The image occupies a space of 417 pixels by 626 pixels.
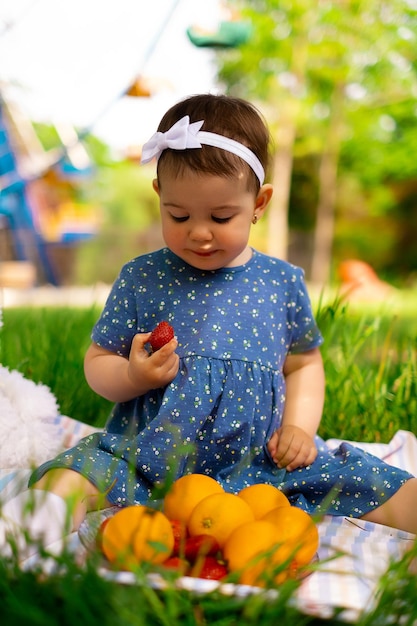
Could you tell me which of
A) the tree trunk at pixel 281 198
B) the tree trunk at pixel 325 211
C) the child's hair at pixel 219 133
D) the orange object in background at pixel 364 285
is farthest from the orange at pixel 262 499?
the tree trunk at pixel 325 211

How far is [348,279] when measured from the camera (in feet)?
22.3

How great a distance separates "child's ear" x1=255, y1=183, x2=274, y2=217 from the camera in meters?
1.49

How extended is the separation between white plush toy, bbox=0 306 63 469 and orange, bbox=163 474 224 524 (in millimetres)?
A: 420

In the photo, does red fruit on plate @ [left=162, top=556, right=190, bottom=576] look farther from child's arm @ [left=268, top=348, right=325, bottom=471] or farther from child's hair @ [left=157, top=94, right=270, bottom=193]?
child's hair @ [left=157, top=94, right=270, bottom=193]

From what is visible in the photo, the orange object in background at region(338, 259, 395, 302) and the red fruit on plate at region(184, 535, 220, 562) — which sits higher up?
the orange object in background at region(338, 259, 395, 302)

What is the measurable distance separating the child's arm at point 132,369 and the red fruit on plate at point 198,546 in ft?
1.23

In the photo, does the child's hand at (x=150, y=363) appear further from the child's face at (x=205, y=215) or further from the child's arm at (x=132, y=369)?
the child's face at (x=205, y=215)

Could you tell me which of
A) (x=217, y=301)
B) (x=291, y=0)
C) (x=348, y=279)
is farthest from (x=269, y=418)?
(x=291, y=0)

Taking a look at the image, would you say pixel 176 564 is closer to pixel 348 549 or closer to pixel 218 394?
pixel 348 549

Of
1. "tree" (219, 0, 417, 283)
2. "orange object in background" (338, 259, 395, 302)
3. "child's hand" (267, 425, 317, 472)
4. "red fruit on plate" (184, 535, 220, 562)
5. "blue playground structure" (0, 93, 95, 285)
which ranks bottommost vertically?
"red fruit on plate" (184, 535, 220, 562)

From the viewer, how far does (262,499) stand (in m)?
1.17

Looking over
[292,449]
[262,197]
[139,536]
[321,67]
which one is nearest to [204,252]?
[262,197]

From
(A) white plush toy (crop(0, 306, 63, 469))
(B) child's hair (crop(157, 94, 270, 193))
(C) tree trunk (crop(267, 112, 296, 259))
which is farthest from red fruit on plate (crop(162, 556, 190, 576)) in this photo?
(C) tree trunk (crop(267, 112, 296, 259))

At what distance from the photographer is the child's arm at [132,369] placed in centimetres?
133
